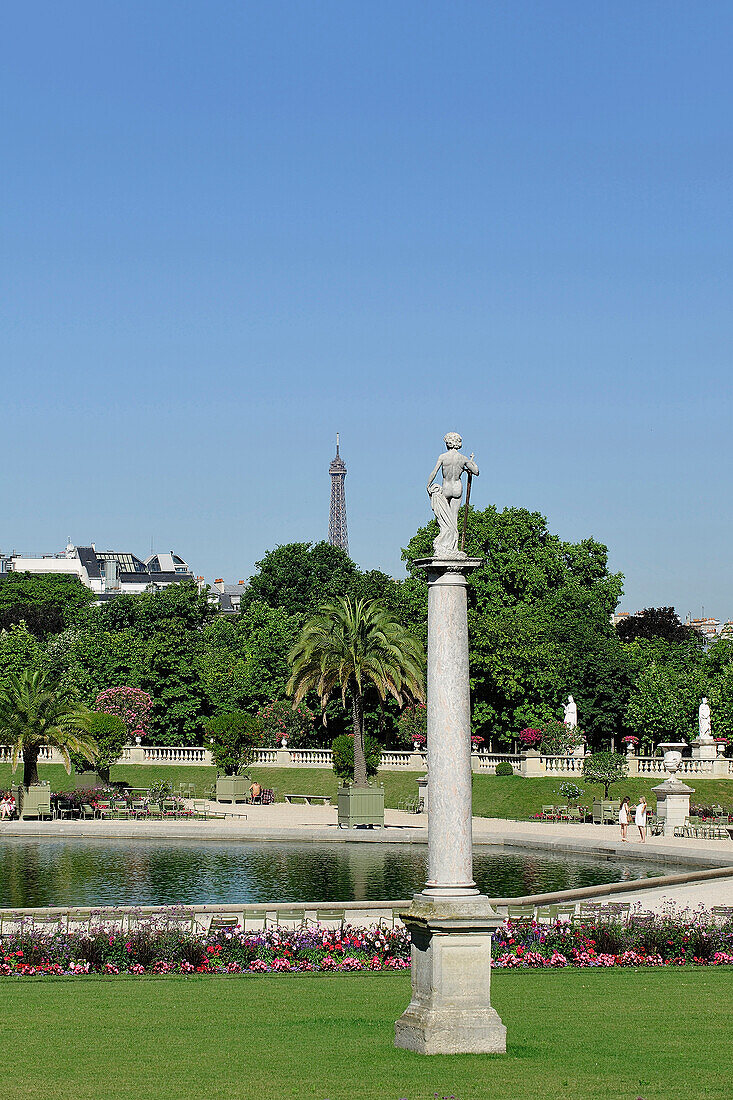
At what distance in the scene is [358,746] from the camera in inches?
→ 1981

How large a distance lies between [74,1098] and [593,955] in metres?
9.74

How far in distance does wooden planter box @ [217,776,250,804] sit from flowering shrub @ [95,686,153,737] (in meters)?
14.2

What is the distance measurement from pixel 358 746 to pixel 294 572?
183 feet

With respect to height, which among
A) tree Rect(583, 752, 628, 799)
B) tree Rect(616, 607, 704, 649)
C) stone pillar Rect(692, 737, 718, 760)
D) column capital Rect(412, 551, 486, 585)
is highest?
tree Rect(616, 607, 704, 649)

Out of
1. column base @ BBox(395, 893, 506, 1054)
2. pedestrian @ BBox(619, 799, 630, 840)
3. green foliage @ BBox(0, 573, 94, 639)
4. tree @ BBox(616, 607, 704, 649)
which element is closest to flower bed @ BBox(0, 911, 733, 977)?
column base @ BBox(395, 893, 506, 1054)

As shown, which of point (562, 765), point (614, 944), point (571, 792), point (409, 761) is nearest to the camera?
point (614, 944)

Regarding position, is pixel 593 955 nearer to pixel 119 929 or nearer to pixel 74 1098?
pixel 119 929

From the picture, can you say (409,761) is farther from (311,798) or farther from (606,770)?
(606,770)

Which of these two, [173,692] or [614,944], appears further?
[173,692]

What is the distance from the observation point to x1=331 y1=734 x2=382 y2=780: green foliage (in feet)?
171

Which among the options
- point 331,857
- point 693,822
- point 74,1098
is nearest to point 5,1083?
point 74,1098

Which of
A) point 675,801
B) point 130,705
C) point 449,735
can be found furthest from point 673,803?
point 130,705

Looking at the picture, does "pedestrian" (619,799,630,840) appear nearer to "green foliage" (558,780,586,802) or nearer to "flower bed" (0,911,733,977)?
"green foliage" (558,780,586,802)

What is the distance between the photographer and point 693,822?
1554 inches
